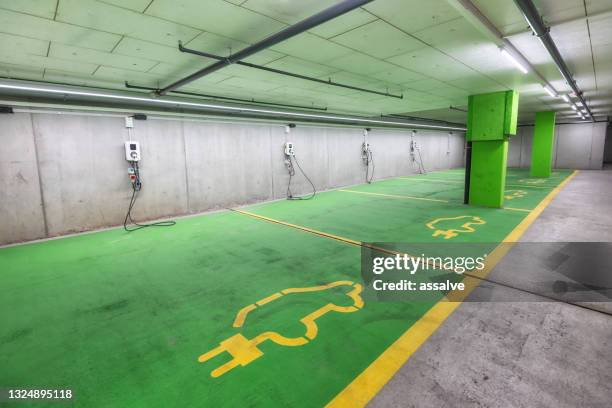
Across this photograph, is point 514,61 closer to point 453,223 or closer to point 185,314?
point 453,223

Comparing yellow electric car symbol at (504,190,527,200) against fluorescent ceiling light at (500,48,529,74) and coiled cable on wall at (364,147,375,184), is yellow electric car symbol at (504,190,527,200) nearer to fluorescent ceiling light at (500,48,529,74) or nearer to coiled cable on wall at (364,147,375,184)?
fluorescent ceiling light at (500,48,529,74)

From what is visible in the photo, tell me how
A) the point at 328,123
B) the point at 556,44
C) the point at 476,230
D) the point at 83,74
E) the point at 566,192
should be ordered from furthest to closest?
the point at 328,123 → the point at 566,192 → the point at 476,230 → the point at 83,74 → the point at 556,44

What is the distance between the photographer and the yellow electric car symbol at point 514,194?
340 inches

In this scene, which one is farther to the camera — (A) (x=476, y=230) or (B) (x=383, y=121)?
(B) (x=383, y=121)

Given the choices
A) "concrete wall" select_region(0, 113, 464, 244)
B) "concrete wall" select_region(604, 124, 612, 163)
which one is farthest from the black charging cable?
"concrete wall" select_region(604, 124, 612, 163)

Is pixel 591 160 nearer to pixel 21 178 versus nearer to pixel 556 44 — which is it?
pixel 556 44

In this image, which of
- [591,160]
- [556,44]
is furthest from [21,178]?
[591,160]

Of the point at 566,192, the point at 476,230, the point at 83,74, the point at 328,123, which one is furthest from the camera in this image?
the point at 328,123

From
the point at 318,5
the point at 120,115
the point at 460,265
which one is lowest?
the point at 460,265

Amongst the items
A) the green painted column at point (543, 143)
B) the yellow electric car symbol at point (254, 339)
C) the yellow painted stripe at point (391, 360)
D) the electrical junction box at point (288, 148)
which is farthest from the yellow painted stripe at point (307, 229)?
the green painted column at point (543, 143)

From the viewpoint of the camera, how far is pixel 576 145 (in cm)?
1750

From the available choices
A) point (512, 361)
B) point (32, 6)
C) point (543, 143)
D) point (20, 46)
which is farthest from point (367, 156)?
point (32, 6)

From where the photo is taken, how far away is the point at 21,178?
544 centimetres

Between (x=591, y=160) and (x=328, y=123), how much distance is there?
16.8m
